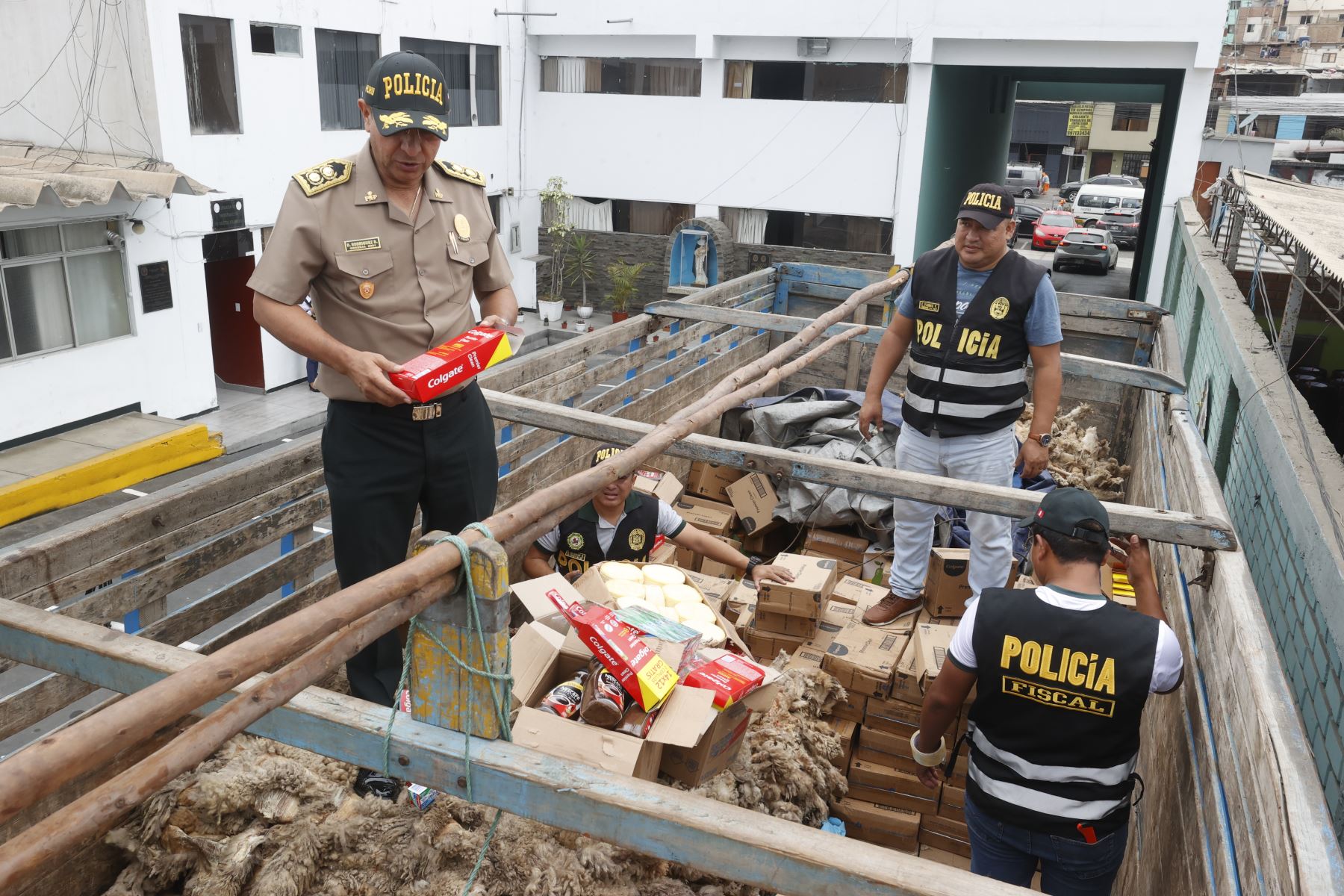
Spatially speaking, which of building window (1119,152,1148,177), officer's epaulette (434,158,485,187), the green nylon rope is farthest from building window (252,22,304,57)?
building window (1119,152,1148,177)

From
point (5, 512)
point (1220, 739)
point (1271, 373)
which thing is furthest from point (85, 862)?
point (5, 512)

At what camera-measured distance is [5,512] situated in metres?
11.1

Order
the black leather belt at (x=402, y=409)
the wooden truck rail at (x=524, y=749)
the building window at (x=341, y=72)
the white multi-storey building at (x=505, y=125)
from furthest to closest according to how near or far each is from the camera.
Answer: the building window at (x=341, y=72), the white multi-storey building at (x=505, y=125), the black leather belt at (x=402, y=409), the wooden truck rail at (x=524, y=749)

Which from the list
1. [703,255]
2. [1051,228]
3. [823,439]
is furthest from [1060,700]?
[1051,228]

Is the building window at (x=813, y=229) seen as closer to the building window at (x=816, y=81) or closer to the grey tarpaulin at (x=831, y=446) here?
the building window at (x=816, y=81)

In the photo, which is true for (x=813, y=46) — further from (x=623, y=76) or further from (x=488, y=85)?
(x=488, y=85)

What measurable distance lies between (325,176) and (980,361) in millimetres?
2945

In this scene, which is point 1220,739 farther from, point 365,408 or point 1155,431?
point 1155,431

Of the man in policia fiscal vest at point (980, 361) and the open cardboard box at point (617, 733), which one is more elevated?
the man in policia fiscal vest at point (980, 361)

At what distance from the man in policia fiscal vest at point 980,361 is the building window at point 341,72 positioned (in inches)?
585

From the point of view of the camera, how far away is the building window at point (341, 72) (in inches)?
661

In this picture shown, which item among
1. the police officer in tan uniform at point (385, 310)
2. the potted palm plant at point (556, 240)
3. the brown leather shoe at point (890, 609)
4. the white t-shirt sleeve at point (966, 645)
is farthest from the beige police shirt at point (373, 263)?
the potted palm plant at point (556, 240)

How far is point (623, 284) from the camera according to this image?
21266mm

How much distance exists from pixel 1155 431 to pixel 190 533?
16.8 feet
